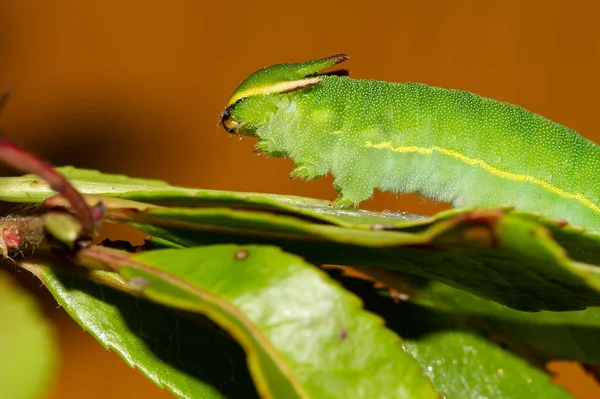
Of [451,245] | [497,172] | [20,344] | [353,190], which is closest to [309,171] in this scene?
[353,190]

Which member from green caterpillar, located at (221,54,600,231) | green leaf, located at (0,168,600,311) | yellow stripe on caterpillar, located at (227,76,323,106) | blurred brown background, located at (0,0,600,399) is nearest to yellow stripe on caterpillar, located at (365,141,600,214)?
green caterpillar, located at (221,54,600,231)

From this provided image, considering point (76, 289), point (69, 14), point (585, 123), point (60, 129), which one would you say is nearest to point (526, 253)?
point (76, 289)

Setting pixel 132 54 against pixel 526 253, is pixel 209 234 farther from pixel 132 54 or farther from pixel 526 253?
pixel 132 54

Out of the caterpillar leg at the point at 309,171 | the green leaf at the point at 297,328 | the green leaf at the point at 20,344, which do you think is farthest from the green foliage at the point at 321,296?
the green leaf at the point at 20,344

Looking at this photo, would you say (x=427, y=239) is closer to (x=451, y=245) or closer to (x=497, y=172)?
(x=451, y=245)

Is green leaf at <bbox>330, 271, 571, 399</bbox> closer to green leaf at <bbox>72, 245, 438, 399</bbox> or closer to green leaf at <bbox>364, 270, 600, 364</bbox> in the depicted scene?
green leaf at <bbox>364, 270, 600, 364</bbox>

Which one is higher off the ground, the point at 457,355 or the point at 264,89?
the point at 264,89
